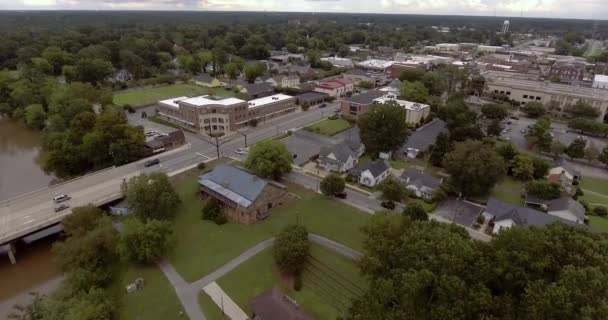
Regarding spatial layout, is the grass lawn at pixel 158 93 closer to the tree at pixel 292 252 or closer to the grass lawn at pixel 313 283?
the grass lawn at pixel 313 283

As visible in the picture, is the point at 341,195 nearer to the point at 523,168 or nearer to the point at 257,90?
the point at 523,168

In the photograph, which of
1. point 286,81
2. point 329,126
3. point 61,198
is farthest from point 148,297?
point 286,81

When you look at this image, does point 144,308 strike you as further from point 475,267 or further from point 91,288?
point 475,267

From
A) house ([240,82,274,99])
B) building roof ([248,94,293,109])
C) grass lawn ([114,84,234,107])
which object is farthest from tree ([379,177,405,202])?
grass lawn ([114,84,234,107])

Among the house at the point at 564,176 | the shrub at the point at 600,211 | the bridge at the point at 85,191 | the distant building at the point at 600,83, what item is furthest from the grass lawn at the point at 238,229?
the distant building at the point at 600,83

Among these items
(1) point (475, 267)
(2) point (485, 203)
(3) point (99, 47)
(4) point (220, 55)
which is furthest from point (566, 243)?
(3) point (99, 47)

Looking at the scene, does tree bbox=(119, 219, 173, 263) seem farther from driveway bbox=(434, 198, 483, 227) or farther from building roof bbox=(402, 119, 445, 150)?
building roof bbox=(402, 119, 445, 150)
